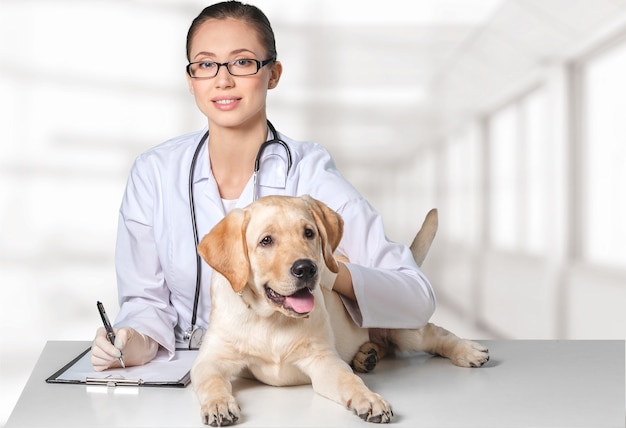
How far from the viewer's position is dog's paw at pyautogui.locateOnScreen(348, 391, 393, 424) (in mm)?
1412

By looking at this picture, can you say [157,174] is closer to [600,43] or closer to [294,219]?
[294,219]

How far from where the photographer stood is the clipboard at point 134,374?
1.68 m

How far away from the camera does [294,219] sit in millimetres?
1530

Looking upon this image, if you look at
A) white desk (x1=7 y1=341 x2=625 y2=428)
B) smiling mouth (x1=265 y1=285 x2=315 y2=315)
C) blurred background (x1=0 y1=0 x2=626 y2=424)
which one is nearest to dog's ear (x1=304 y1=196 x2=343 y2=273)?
smiling mouth (x1=265 y1=285 x2=315 y2=315)

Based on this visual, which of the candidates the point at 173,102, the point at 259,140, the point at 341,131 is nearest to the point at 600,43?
the point at 341,131

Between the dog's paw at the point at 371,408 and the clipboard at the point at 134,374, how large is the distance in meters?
0.41

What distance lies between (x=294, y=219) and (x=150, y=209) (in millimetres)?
692

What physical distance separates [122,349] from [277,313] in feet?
1.30

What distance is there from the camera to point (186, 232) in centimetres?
203

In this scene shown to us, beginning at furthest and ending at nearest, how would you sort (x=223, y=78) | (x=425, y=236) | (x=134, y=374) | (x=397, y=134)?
(x=397, y=134), (x=425, y=236), (x=223, y=78), (x=134, y=374)

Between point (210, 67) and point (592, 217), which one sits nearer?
point (210, 67)

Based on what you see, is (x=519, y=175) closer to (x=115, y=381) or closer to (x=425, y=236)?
(x=425, y=236)

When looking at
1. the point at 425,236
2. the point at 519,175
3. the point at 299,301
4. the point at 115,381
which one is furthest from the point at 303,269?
the point at 519,175

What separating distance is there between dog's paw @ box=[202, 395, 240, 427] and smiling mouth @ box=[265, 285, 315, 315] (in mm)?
199
